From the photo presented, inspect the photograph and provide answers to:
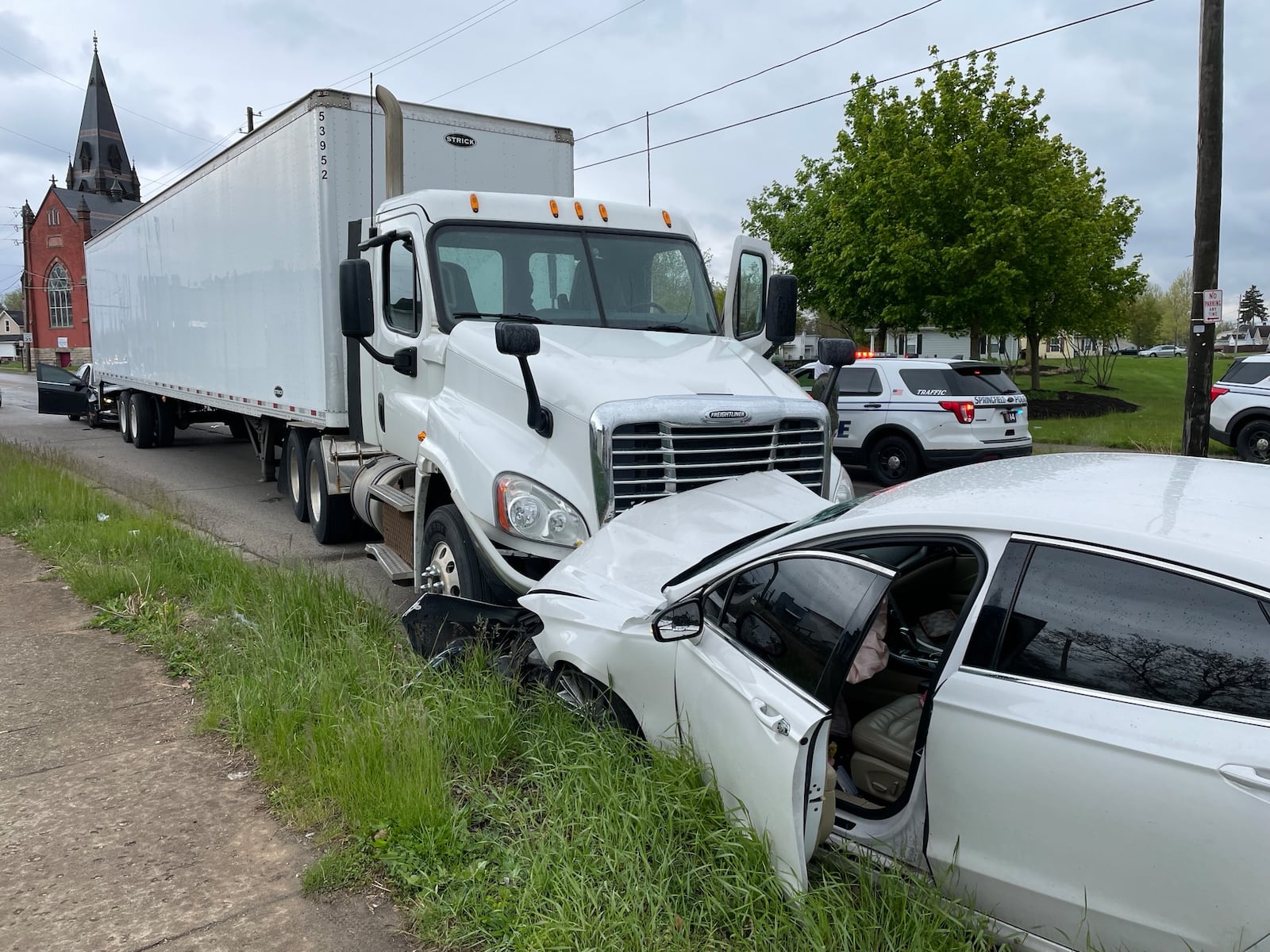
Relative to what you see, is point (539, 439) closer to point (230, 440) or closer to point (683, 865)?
point (683, 865)

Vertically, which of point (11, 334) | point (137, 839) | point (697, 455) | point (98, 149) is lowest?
point (137, 839)

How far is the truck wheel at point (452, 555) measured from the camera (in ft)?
18.2

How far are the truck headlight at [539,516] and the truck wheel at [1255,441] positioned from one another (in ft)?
46.3

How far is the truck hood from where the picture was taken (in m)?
5.53

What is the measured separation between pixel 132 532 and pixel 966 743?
7536 mm

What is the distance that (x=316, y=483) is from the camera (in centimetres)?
955

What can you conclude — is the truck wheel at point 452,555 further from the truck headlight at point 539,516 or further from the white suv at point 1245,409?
the white suv at point 1245,409

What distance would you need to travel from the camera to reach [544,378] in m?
5.67

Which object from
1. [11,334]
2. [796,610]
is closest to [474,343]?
[796,610]

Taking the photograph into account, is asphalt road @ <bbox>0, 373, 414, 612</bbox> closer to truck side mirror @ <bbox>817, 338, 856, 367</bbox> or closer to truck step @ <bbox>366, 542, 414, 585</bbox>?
truck step @ <bbox>366, 542, 414, 585</bbox>

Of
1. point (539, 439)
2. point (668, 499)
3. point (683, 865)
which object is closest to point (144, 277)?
point (539, 439)

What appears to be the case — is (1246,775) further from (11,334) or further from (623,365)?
(11,334)

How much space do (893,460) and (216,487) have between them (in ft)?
29.9

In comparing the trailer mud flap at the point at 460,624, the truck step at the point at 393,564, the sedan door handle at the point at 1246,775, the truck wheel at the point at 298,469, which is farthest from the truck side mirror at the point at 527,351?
the truck wheel at the point at 298,469
